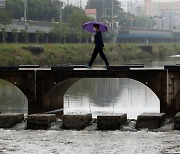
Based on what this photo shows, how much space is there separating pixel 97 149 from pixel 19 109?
16199 millimetres

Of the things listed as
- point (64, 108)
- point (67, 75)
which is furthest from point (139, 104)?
point (67, 75)

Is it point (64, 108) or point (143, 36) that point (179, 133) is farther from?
point (143, 36)

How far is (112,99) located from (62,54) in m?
57.0

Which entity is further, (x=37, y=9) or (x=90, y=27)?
(x=37, y=9)

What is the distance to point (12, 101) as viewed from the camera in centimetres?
4391

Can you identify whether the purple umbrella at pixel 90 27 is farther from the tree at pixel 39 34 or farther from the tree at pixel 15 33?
the tree at pixel 39 34

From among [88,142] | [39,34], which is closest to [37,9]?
[39,34]

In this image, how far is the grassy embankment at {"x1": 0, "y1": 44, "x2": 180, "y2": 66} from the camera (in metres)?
86.9

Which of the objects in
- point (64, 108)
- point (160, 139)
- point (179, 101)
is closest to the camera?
point (160, 139)

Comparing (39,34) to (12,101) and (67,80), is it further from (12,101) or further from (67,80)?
(67,80)

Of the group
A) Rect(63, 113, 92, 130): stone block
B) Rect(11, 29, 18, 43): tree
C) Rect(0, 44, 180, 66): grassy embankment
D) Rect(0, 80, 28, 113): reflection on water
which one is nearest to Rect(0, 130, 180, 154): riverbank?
Rect(63, 113, 92, 130): stone block

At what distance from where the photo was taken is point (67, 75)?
3362 cm

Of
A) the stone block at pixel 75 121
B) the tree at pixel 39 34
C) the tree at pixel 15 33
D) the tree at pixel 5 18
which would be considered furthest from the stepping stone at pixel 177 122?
the tree at pixel 39 34

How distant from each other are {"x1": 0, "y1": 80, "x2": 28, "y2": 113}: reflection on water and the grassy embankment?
28746mm
